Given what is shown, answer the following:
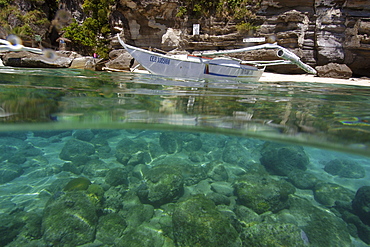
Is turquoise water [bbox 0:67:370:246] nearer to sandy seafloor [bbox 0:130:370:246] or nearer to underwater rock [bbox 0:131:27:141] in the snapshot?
sandy seafloor [bbox 0:130:370:246]

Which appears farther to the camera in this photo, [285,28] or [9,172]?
[285,28]

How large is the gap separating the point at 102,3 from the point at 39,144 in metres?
17.8

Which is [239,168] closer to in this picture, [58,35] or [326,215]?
[326,215]

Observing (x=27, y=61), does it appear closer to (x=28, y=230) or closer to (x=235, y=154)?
(x=28, y=230)

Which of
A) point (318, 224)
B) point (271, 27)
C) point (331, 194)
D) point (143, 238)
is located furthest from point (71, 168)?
point (271, 27)

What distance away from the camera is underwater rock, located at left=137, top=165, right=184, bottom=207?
413cm

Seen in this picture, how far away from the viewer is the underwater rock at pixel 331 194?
14.5ft

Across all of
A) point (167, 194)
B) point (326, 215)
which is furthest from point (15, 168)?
point (326, 215)

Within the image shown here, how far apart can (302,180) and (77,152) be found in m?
6.07

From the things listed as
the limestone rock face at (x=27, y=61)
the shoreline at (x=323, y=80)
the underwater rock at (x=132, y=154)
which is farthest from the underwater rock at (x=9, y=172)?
the shoreline at (x=323, y=80)

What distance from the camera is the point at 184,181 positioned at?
4879mm

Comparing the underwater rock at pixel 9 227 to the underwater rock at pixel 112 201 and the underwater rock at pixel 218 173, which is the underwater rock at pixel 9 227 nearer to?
the underwater rock at pixel 112 201

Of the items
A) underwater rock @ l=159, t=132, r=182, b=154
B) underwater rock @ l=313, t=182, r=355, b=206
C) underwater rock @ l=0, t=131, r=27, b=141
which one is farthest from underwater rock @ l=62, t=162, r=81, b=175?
underwater rock @ l=313, t=182, r=355, b=206

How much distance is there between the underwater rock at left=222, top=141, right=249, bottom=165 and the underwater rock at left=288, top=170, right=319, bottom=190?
130 cm
